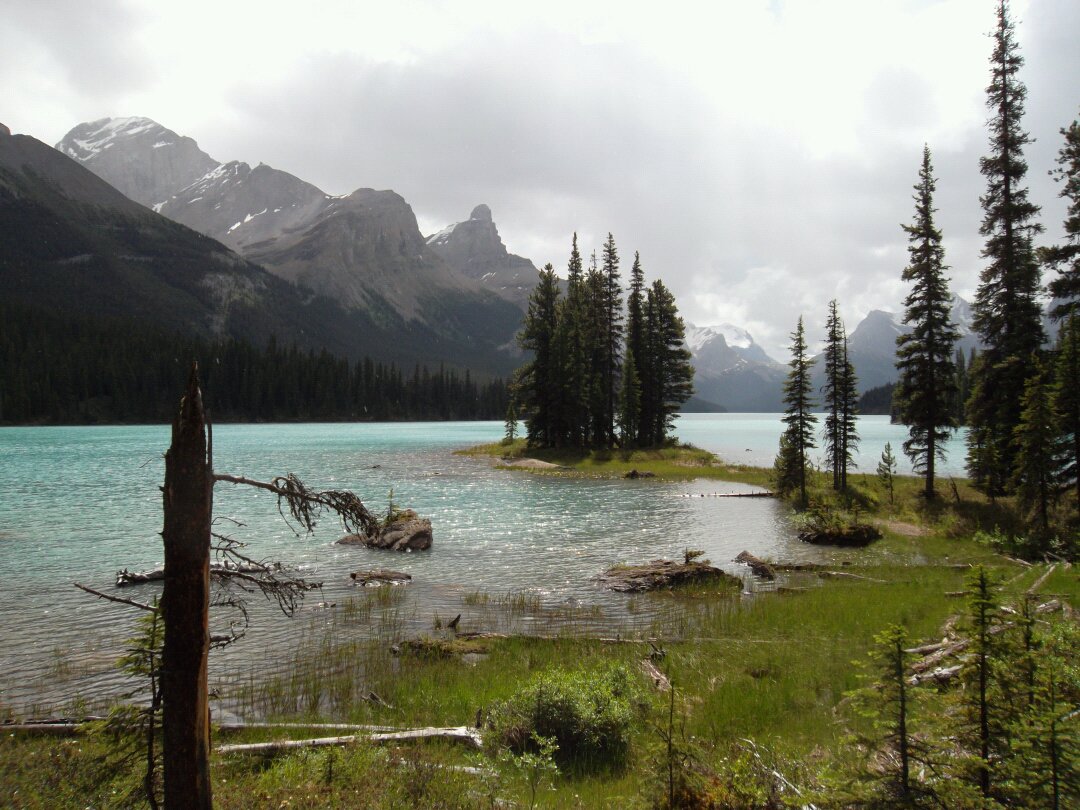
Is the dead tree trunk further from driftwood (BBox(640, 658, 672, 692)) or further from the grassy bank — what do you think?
driftwood (BBox(640, 658, 672, 692))

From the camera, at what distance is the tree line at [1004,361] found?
25.6 metres

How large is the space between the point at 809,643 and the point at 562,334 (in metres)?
54.2

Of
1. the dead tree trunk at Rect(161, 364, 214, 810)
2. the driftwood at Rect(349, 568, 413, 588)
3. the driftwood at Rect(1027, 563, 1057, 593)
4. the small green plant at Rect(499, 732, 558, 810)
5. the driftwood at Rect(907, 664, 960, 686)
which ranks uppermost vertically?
the dead tree trunk at Rect(161, 364, 214, 810)

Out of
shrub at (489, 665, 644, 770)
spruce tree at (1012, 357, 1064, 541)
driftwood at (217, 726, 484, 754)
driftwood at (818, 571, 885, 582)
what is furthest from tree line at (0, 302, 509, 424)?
spruce tree at (1012, 357, 1064, 541)

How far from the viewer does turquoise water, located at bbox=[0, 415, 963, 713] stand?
45.3 feet

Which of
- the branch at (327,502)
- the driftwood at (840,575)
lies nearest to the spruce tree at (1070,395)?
the driftwood at (840,575)

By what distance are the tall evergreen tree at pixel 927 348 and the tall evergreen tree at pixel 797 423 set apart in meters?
5.47

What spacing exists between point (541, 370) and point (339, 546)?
43855mm

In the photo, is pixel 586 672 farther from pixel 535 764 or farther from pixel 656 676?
pixel 535 764

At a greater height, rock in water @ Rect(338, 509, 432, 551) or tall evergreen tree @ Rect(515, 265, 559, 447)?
tall evergreen tree @ Rect(515, 265, 559, 447)

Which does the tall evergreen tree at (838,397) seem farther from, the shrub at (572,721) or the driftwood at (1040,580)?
the shrub at (572,721)

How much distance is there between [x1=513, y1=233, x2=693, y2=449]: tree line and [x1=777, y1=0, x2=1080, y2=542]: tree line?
1061 inches

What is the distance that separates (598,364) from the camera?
69.0 metres

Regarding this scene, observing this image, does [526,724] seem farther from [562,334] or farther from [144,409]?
[144,409]
